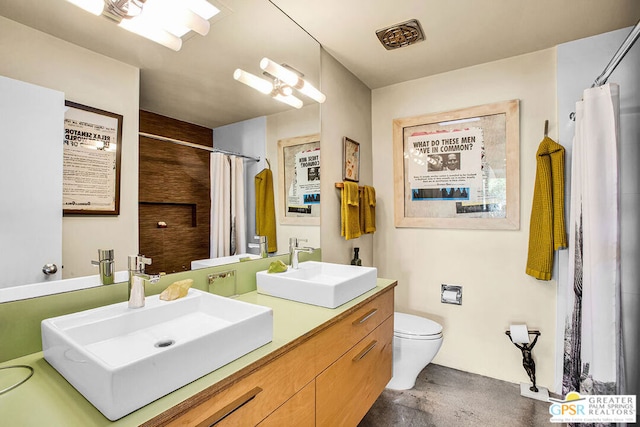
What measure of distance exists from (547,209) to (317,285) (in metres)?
1.62

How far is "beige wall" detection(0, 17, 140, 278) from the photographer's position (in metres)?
0.92

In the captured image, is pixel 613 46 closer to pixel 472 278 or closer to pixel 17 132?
pixel 472 278

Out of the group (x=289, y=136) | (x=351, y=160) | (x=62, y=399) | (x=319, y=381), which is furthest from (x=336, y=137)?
(x=62, y=399)

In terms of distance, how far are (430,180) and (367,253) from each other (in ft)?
2.58

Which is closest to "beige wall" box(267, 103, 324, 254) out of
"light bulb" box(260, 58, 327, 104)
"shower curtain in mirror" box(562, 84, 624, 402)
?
"light bulb" box(260, 58, 327, 104)

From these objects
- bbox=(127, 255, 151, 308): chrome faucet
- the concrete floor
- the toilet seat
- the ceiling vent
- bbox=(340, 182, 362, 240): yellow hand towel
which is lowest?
the concrete floor

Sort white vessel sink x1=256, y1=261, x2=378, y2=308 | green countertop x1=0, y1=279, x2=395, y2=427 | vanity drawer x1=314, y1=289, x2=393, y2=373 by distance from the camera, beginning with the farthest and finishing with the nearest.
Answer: white vessel sink x1=256, y1=261, x2=378, y2=308, vanity drawer x1=314, y1=289, x2=393, y2=373, green countertop x1=0, y1=279, x2=395, y2=427

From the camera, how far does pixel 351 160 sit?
2352mm

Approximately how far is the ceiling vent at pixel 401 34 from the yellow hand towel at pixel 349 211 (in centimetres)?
95

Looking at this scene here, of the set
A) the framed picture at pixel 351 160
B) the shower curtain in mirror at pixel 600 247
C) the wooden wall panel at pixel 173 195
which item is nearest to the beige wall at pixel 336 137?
the framed picture at pixel 351 160

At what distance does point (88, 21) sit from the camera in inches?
40.9

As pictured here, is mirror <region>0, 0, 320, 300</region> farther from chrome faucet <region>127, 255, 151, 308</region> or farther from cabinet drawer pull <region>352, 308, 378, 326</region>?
cabinet drawer pull <region>352, 308, 378, 326</region>

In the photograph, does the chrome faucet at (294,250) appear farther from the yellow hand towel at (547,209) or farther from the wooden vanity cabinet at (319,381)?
the yellow hand towel at (547,209)

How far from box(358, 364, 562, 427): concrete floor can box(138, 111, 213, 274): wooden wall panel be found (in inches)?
56.9
